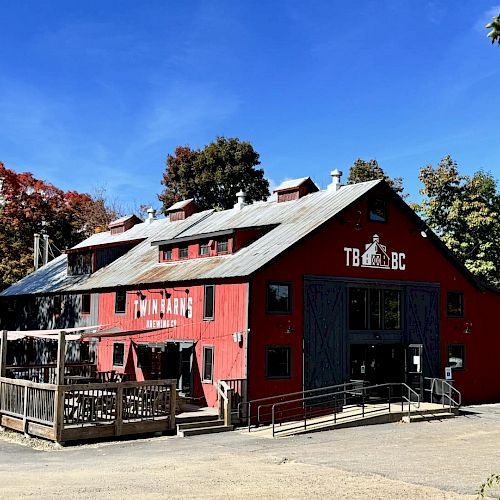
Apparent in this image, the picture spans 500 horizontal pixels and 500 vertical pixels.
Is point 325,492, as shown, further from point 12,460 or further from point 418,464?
point 12,460

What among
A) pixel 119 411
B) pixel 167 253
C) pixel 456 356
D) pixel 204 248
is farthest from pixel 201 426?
pixel 456 356

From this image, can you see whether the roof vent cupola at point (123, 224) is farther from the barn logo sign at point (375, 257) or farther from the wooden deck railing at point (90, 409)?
the wooden deck railing at point (90, 409)

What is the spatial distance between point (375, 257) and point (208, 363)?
786 cm

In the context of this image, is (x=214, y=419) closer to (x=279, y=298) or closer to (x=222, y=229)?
(x=279, y=298)

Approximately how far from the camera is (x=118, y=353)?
102ft

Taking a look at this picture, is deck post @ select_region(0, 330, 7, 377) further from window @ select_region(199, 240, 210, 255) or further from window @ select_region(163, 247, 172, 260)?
window @ select_region(163, 247, 172, 260)

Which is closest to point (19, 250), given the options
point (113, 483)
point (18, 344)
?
point (18, 344)

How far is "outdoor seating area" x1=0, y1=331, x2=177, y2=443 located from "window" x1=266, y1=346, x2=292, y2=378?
158 inches

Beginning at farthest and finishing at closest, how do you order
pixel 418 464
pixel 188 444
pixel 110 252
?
Answer: 1. pixel 110 252
2. pixel 188 444
3. pixel 418 464

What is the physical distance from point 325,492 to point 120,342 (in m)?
18.9

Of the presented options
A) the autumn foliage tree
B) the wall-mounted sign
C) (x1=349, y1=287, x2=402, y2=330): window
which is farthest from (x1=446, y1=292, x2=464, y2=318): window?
the autumn foliage tree

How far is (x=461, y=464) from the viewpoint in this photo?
1656cm

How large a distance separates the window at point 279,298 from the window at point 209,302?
7.73 ft

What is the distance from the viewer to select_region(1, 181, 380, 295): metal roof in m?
26.0
